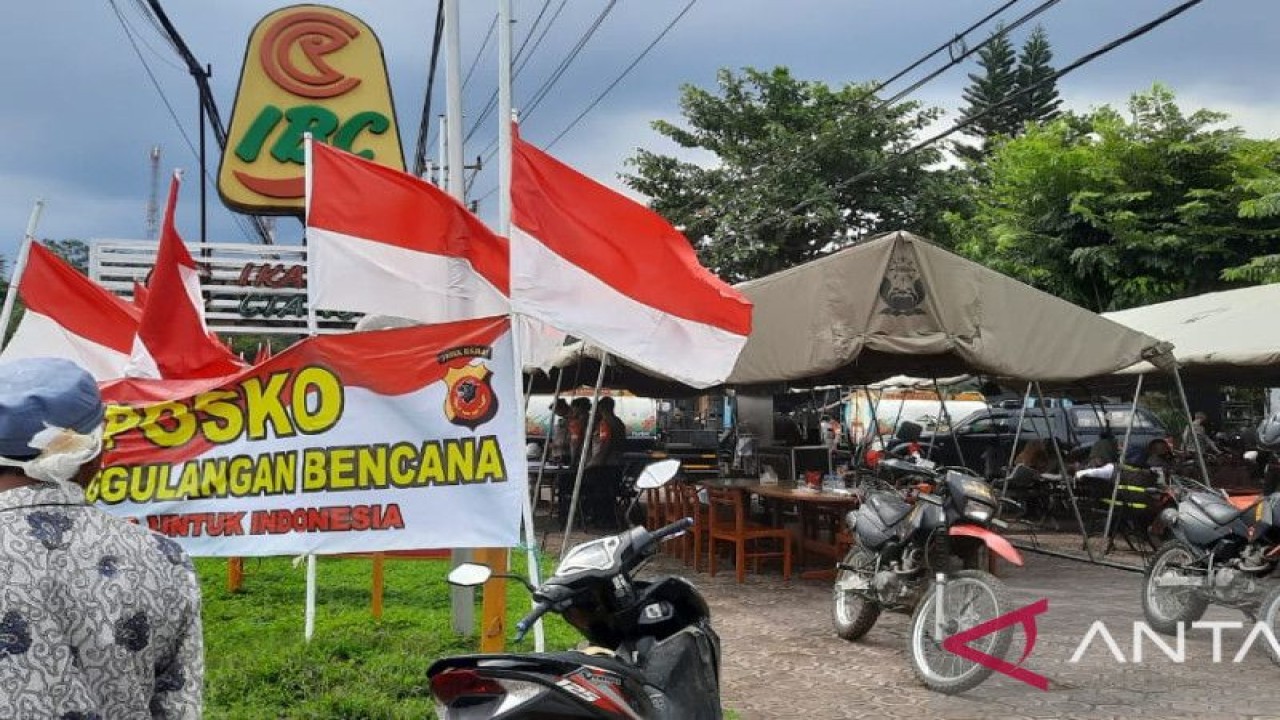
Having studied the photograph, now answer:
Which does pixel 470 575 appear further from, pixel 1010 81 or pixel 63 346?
pixel 1010 81

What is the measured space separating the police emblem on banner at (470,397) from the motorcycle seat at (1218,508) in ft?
15.4

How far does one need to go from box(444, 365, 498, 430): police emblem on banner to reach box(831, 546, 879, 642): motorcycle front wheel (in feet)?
10.0

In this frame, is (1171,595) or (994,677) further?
(1171,595)

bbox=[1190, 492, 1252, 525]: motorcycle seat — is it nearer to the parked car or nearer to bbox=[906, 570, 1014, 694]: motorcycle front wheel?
bbox=[906, 570, 1014, 694]: motorcycle front wheel

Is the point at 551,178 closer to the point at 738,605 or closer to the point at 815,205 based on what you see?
the point at 738,605

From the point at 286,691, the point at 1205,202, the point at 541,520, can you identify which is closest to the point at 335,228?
the point at 286,691

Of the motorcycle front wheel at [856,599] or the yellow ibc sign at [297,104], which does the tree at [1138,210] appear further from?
the motorcycle front wheel at [856,599]

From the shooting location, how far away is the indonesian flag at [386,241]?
654 centimetres

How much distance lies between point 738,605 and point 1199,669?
3.63m

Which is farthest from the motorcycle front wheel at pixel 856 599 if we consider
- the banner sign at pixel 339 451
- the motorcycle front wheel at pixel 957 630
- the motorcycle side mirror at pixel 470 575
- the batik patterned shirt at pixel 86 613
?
the batik patterned shirt at pixel 86 613

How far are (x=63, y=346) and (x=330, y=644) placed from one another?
3.72 m

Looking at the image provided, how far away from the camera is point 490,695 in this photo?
2.85 meters

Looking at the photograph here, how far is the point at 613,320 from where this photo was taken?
253 inches

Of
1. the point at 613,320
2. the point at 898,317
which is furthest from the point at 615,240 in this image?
the point at 898,317
